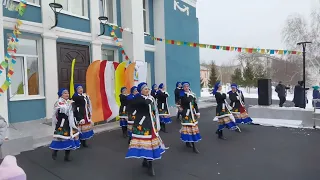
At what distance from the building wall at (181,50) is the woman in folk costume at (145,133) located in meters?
10.1

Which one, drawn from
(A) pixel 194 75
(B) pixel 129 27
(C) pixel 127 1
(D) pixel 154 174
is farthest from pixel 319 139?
(A) pixel 194 75

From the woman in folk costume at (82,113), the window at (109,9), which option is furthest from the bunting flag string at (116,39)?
the woman in folk costume at (82,113)

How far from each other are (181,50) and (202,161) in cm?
→ 1171

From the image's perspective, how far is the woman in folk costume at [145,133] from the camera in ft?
14.5

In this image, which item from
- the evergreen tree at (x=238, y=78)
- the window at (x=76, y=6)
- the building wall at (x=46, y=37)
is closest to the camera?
the building wall at (x=46, y=37)

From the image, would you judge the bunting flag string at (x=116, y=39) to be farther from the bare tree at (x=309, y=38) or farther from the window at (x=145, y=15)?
the bare tree at (x=309, y=38)

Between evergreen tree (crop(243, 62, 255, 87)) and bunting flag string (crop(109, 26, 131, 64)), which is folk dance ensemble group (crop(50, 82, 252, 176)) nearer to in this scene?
bunting flag string (crop(109, 26, 131, 64))

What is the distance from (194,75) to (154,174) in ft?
45.0

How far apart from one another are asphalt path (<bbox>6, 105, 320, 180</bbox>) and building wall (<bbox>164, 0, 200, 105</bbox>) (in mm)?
8192

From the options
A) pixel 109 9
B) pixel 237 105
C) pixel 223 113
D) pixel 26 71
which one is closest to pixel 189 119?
pixel 223 113

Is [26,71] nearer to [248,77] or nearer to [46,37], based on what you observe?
[46,37]

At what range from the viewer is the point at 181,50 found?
1614 centimetres

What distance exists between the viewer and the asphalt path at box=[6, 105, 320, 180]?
4.48 metres

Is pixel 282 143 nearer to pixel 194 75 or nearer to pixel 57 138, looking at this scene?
pixel 57 138
